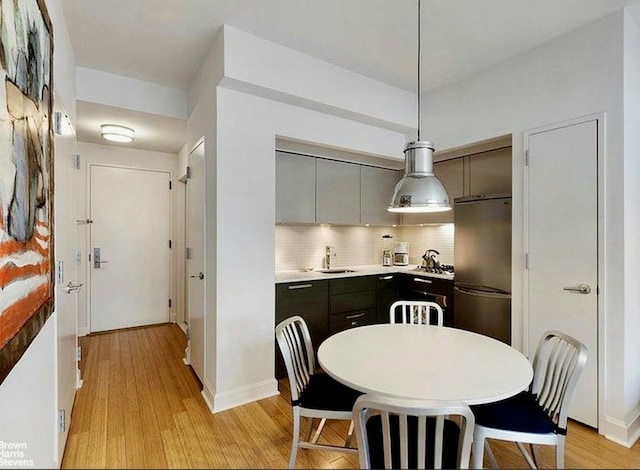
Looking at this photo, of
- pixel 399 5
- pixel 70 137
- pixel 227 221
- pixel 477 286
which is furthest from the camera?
pixel 477 286

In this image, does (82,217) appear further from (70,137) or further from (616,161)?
(616,161)

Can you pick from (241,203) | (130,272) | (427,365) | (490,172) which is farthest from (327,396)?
(130,272)

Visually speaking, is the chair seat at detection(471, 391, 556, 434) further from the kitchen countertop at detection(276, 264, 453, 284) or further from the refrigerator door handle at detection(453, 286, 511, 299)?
the kitchen countertop at detection(276, 264, 453, 284)

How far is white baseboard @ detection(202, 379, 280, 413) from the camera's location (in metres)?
2.35

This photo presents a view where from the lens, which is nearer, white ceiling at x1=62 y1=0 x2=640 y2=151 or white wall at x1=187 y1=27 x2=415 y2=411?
white ceiling at x1=62 y1=0 x2=640 y2=151

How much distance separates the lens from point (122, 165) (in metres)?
2.57

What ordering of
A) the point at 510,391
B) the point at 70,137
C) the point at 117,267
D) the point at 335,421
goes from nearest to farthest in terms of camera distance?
1. the point at 510,391
2. the point at 335,421
3. the point at 70,137
4. the point at 117,267

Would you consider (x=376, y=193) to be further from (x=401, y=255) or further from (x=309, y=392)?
(x=309, y=392)

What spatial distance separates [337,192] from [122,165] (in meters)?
2.04

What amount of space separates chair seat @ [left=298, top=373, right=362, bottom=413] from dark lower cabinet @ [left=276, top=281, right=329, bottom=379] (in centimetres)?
109

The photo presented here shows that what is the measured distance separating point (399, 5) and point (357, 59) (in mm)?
674

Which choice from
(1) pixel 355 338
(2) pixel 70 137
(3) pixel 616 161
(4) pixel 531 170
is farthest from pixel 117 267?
(3) pixel 616 161

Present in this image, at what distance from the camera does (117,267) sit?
3951mm

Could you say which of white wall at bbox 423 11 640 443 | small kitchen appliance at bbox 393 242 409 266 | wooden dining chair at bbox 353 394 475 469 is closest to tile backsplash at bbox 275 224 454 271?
small kitchen appliance at bbox 393 242 409 266
